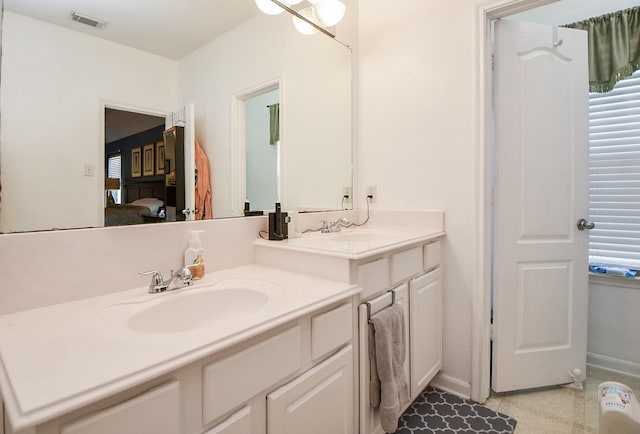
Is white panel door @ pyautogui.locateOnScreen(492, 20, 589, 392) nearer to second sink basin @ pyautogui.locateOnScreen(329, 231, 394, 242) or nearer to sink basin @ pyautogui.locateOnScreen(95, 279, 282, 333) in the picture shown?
second sink basin @ pyautogui.locateOnScreen(329, 231, 394, 242)

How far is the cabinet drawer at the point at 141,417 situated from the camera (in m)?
0.52

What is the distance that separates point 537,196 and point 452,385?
3.67 feet

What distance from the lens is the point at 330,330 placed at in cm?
99

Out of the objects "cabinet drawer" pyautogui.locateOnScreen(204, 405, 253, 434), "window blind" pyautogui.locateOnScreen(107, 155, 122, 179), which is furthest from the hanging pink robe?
"cabinet drawer" pyautogui.locateOnScreen(204, 405, 253, 434)

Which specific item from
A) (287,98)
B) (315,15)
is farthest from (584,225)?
(315,15)

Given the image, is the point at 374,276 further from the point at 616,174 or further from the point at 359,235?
the point at 616,174

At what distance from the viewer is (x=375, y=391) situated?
121cm

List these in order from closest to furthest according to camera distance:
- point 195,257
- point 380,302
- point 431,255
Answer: point 195,257, point 380,302, point 431,255

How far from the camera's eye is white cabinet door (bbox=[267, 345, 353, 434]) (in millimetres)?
829

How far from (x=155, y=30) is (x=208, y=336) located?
1.07 metres

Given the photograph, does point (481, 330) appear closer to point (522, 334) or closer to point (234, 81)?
point (522, 334)

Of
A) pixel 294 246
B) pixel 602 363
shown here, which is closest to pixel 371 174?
pixel 294 246

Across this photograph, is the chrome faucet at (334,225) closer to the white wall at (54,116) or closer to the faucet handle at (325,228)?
the faucet handle at (325,228)

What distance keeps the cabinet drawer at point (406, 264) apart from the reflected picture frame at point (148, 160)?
98 cm
